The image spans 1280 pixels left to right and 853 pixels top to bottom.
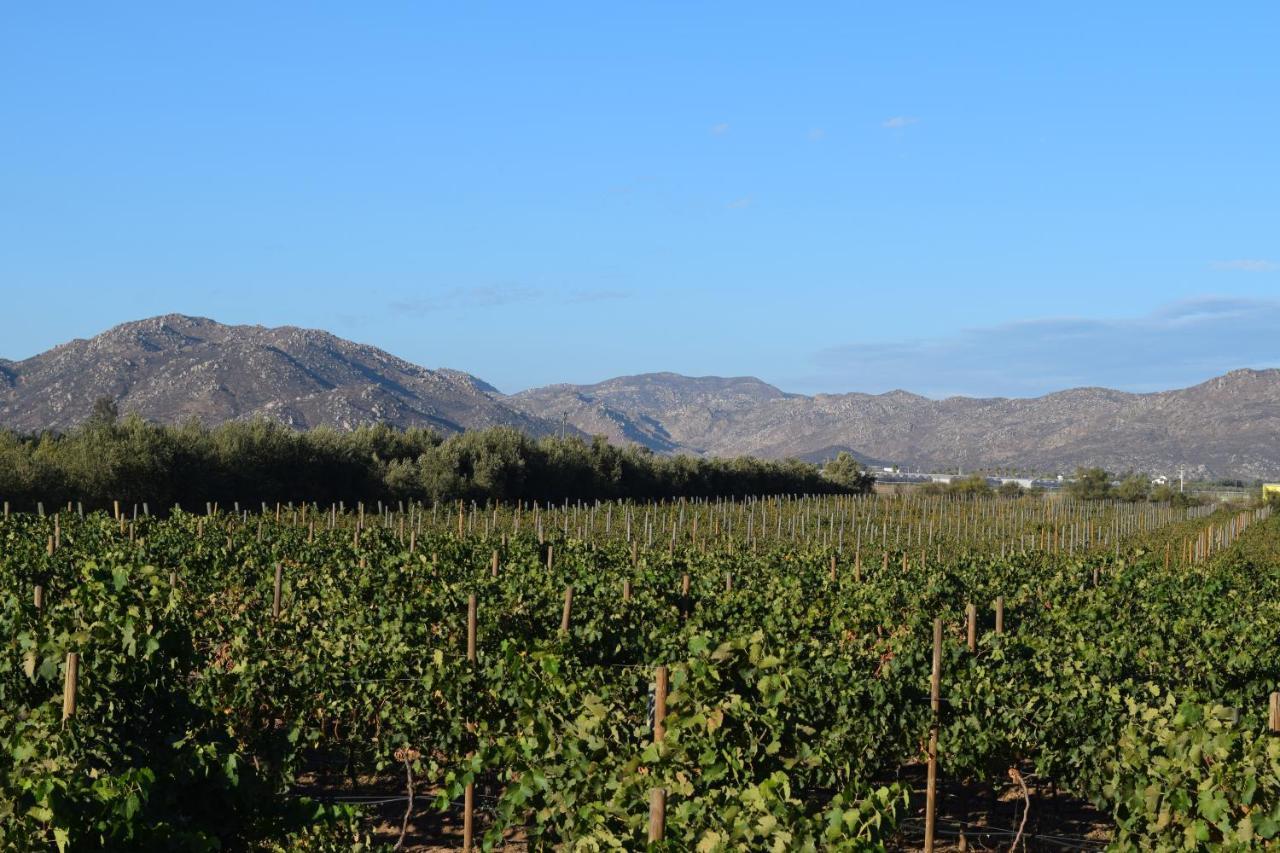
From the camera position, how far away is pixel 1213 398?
164 m

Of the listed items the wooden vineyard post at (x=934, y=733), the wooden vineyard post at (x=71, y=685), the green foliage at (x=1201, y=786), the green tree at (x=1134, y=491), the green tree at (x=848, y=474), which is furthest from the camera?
the green tree at (x=1134, y=491)

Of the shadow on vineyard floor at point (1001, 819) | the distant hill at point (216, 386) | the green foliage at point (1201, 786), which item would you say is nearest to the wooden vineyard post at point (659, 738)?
the green foliage at point (1201, 786)

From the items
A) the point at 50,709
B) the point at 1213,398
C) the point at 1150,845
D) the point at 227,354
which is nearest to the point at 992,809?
the point at 1150,845

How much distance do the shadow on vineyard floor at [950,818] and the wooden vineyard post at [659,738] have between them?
3416mm

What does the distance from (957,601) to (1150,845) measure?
30.7 feet

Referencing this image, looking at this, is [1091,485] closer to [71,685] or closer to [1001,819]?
[1001,819]

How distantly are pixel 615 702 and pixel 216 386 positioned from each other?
435ft

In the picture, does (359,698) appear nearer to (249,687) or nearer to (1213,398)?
(249,687)

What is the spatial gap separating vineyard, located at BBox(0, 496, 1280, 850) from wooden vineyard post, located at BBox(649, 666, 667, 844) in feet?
0.06

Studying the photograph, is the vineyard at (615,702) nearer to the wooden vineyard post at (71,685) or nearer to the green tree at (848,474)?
the wooden vineyard post at (71,685)

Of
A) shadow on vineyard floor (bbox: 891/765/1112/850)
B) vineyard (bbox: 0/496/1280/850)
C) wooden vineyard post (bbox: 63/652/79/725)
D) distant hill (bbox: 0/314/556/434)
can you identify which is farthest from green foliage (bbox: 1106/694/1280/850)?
distant hill (bbox: 0/314/556/434)

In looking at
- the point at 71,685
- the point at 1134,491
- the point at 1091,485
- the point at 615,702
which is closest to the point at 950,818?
the point at 615,702

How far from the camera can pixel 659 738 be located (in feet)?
20.3

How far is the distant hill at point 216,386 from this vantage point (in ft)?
417
